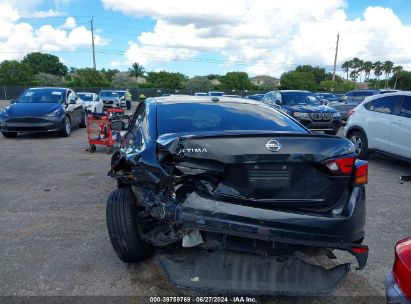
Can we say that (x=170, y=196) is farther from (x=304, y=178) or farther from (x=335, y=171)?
A: (x=335, y=171)

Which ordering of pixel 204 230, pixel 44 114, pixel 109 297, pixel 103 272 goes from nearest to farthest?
pixel 204 230 → pixel 109 297 → pixel 103 272 → pixel 44 114

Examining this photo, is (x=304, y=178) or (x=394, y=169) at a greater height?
(x=304, y=178)

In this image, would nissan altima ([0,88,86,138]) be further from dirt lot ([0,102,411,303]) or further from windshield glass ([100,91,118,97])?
windshield glass ([100,91,118,97])

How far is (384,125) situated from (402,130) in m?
0.52

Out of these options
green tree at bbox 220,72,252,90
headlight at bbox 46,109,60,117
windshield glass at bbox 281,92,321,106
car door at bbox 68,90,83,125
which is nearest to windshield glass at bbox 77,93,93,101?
car door at bbox 68,90,83,125

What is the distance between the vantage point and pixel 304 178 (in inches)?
113

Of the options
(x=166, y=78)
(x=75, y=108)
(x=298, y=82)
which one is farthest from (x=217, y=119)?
(x=166, y=78)

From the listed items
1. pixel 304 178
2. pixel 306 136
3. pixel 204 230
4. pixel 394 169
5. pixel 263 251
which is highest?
pixel 306 136

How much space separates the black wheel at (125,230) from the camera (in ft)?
10.8

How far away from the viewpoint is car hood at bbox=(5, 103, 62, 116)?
1177 centimetres

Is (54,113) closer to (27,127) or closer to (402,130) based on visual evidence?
(27,127)

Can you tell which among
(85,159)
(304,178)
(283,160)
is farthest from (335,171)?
(85,159)

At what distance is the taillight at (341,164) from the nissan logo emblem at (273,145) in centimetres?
41

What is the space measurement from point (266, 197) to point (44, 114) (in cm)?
1072
